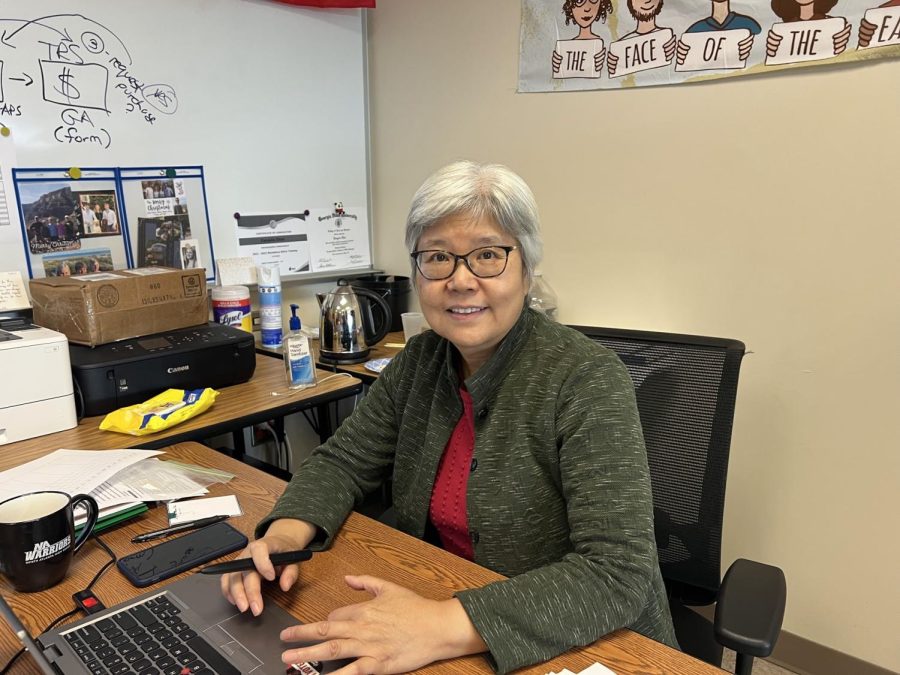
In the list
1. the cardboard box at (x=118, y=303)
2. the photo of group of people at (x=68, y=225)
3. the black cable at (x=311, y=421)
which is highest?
the photo of group of people at (x=68, y=225)

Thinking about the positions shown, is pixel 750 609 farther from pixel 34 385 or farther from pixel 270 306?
pixel 270 306

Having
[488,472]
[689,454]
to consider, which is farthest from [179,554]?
[689,454]

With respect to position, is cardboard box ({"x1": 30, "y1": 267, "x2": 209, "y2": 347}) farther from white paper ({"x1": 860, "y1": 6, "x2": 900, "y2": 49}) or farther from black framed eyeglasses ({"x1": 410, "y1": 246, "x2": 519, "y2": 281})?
white paper ({"x1": 860, "y1": 6, "x2": 900, "y2": 49})

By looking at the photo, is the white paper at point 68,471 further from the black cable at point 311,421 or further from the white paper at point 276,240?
the black cable at point 311,421

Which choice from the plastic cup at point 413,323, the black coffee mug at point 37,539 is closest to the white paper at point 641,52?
the plastic cup at point 413,323

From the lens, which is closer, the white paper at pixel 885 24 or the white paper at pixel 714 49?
the white paper at pixel 885 24

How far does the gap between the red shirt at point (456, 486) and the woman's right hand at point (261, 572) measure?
242 mm

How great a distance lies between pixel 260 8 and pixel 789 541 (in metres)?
2.43

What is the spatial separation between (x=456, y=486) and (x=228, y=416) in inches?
29.0

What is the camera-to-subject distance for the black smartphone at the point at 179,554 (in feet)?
3.08

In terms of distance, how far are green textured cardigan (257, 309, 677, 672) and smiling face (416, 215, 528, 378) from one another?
4 centimetres

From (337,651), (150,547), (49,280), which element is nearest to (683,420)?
(337,651)

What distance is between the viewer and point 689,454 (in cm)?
129

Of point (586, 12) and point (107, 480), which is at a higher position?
point (586, 12)
